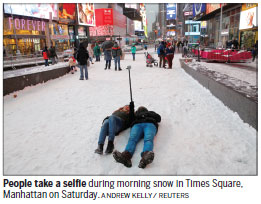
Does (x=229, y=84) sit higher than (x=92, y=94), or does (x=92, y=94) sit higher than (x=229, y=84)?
(x=229, y=84)

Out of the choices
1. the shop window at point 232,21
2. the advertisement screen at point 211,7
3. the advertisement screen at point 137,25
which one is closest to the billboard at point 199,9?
the advertisement screen at point 211,7

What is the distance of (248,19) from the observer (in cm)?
2133

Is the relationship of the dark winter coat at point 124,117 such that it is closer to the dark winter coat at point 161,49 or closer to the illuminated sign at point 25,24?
the dark winter coat at point 161,49

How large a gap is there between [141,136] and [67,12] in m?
41.9

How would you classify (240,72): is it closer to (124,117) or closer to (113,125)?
(124,117)

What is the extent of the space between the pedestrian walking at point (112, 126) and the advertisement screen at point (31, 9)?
26.7 m

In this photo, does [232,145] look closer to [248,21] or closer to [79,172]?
[79,172]

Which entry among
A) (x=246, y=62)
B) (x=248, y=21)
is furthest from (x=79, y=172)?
(x=248, y=21)

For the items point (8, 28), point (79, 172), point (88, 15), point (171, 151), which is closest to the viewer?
point (79, 172)

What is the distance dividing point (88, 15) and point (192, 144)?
168 feet

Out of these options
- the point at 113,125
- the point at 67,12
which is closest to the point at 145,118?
the point at 113,125

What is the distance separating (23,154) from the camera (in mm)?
3748

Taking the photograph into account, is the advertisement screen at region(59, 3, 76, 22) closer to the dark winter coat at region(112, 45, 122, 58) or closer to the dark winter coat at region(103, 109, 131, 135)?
the dark winter coat at region(112, 45, 122, 58)

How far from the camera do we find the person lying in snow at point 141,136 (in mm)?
3160
